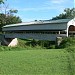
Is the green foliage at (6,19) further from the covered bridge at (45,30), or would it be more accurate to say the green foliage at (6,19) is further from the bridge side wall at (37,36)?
the bridge side wall at (37,36)

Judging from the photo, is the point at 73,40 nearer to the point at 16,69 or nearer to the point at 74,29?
the point at 74,29

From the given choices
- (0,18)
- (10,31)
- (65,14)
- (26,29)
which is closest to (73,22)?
(26,29)

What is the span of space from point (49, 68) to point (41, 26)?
36384 millimetres

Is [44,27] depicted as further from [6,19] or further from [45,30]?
[6,19]

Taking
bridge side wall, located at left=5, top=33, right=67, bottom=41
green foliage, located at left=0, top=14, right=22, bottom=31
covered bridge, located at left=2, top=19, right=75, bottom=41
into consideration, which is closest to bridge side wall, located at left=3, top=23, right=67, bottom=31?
covered bridge, located at left=2, top=19, right=75, bottom=41

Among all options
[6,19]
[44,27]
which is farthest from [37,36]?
[6,19]

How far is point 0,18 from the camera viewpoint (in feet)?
230

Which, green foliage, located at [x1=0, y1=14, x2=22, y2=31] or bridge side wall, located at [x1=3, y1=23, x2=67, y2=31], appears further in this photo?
green foliage, located at [x1=0, y1=14, x2=22, y2=31]

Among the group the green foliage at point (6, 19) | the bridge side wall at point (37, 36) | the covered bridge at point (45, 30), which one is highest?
the green foliage at point (6, 19)

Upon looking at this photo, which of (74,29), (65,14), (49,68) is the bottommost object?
(49,68)

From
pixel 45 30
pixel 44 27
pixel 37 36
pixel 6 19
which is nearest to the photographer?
pixel 44 27

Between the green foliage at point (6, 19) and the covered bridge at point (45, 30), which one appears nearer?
the covered bridge at point (45, 30)

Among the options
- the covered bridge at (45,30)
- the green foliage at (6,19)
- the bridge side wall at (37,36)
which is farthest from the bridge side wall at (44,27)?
the green foliage at (6,19)

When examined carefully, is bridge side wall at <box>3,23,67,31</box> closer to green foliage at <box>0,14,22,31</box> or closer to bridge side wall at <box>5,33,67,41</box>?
bridge side wall at <box>5,33,67,41</box>
